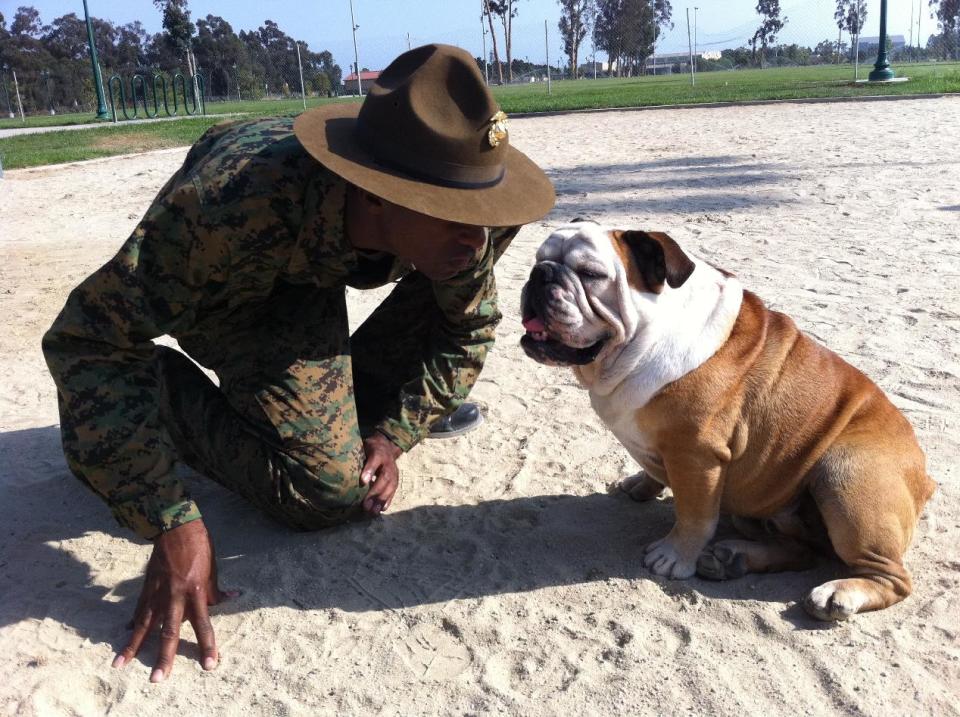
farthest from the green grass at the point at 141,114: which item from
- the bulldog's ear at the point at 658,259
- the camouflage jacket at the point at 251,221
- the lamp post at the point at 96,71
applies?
the bulldog's ear at the point at 658,259

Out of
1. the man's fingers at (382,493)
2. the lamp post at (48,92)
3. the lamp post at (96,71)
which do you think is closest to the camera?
the man's fingers at (382,493)

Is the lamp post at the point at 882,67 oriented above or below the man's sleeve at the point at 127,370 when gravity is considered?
above

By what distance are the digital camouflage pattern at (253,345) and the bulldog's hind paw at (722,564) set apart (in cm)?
129

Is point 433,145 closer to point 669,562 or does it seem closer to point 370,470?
point 370,470

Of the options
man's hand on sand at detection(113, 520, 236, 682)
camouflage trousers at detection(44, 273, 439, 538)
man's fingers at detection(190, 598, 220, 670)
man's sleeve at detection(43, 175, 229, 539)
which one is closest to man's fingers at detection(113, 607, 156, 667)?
man's hand on sand at detection(113, 520, 236, 682)

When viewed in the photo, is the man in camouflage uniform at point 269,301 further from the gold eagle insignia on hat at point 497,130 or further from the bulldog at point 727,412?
the bulldog at point 727,412

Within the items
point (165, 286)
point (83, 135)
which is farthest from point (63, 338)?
point (83, 135)

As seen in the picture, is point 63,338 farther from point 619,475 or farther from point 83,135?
point 83,135

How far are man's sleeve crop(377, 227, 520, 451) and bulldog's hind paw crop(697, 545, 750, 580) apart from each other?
1316mm

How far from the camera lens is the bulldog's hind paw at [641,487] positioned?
3619 mm

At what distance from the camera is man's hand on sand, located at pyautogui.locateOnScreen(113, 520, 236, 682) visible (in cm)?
274

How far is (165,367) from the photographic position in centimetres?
371

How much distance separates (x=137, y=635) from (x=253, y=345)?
119cm

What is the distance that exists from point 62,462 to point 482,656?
7.56ft
